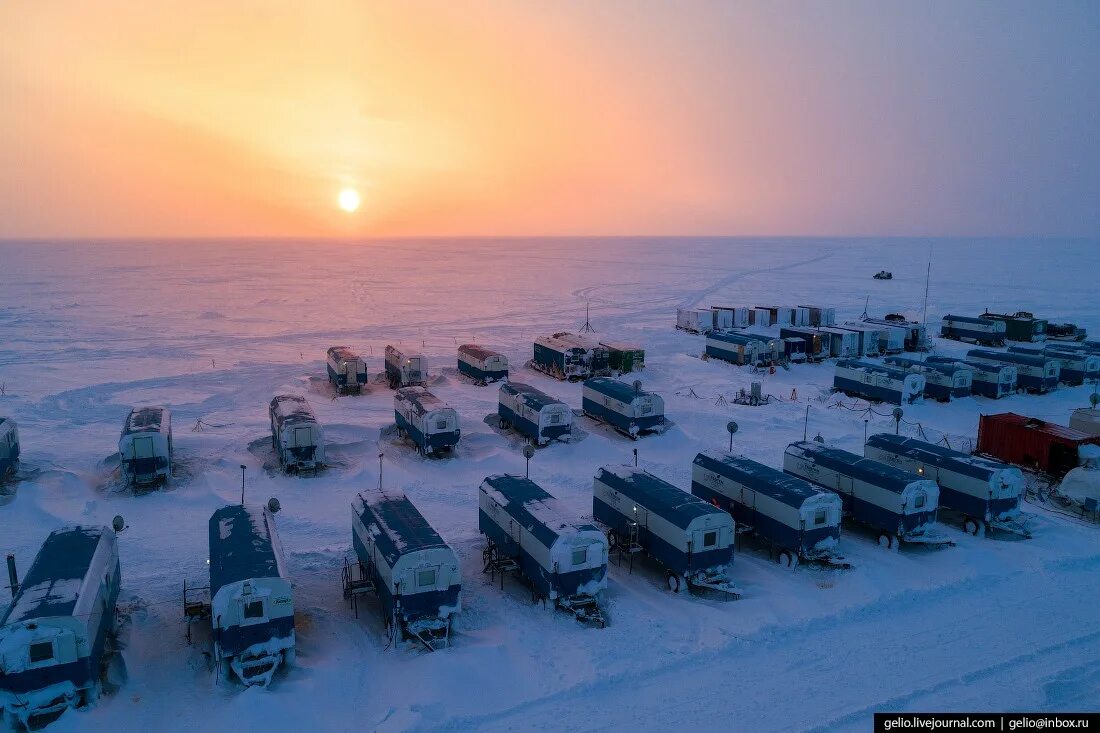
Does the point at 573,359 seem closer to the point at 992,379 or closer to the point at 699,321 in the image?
the point at 699,321

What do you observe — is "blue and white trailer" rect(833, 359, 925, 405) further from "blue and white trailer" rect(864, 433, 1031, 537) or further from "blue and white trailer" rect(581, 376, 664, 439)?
"blue and white trailer" rect(864, 433, 1031, 537)

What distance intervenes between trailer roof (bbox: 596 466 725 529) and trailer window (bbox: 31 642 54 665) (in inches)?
564

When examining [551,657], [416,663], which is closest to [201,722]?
[416,663]

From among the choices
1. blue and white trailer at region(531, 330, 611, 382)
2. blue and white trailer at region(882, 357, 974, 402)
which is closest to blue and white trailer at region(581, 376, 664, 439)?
blue and white trailer at region(531, 330, 611, 382)

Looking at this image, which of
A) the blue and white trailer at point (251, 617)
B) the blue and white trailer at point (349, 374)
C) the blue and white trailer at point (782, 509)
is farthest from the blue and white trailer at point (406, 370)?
the blue and white trailer at point (251, 617)

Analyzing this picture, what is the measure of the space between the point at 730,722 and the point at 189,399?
35981 millimetres

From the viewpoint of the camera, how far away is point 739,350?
49.6 meters

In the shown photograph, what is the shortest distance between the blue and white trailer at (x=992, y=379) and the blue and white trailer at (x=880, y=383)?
14.6 ft

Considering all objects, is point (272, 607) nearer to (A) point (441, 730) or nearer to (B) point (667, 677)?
(A) point (441, 730)

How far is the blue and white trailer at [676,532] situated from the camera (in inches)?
752

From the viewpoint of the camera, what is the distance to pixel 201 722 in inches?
555

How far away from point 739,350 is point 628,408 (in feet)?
62.5

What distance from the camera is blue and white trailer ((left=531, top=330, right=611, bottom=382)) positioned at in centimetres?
4562

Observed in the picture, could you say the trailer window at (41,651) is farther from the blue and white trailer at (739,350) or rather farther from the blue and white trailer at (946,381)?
the blue and white trailer at (739,350)
